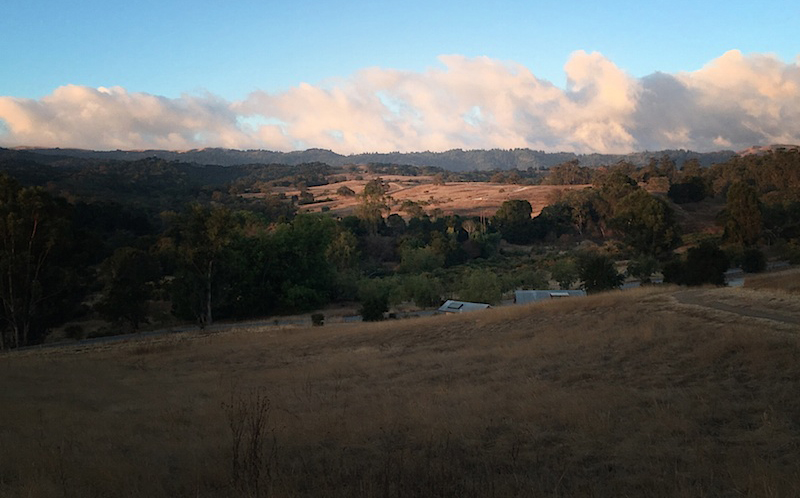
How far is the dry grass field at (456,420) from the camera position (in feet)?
20.2

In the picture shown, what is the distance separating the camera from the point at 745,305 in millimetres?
19203

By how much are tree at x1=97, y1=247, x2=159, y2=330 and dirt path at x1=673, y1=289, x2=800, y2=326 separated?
1386 inches

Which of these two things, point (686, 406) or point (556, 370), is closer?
point (686, 406)

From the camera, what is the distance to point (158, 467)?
718cm

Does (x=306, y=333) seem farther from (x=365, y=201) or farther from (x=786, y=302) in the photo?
(x=365, y=201)

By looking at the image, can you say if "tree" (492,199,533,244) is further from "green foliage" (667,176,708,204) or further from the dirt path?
the dirt path

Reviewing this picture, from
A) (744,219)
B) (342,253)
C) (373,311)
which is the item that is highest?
(744,219)

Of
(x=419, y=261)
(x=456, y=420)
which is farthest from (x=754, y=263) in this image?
(x=456, y=420)

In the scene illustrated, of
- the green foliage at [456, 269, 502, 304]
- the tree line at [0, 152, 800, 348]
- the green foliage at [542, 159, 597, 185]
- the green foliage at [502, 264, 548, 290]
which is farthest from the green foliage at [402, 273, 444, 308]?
the green foliage at [542, 159, 597, 185]

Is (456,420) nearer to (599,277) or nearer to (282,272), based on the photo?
(599,277)

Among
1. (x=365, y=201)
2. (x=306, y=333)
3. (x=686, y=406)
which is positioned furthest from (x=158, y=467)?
(x=365, y=201)

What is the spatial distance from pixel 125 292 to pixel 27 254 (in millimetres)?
8355

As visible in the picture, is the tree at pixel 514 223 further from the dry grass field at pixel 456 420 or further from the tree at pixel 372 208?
the dry grass field at pixel 456 420

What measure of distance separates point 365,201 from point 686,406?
94675 mm
